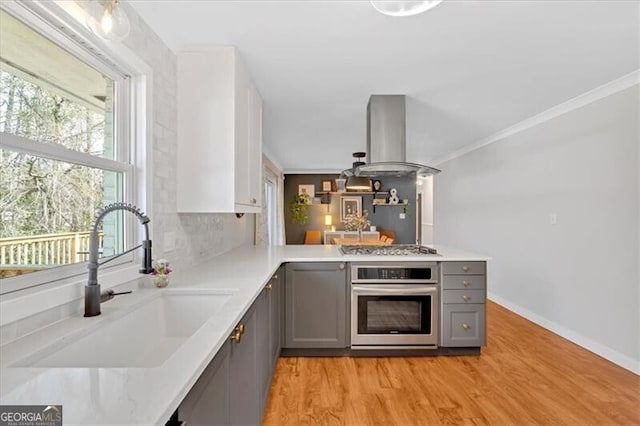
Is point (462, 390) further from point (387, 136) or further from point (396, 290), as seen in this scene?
point (387, 136)

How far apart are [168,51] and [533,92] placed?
3.03m

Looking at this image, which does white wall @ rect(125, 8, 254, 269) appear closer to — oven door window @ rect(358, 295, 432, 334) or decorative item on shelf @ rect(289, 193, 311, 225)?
oven door window @ rect(358, 295, 432, 334)

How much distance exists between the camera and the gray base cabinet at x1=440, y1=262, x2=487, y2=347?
2.70 metres

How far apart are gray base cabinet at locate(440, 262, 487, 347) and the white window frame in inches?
92.3

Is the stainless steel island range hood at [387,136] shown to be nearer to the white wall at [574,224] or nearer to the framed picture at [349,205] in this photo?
the white wall at [574,224]

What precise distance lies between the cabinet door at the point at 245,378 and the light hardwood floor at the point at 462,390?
0.45 metres

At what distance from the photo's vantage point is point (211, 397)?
941 millimetres

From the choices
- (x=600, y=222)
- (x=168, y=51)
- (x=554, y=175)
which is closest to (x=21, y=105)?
(x=168, y=51)

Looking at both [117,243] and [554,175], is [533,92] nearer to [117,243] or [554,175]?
[554,175]

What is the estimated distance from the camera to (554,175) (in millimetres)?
3338

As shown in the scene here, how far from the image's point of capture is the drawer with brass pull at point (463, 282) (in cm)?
270

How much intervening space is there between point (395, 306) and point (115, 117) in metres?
2.40

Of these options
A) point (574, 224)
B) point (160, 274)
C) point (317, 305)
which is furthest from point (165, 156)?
point (574, 224)

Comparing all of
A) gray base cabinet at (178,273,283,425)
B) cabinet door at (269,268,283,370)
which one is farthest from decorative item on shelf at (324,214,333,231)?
gray base cabinet at (178,273,283,425)
